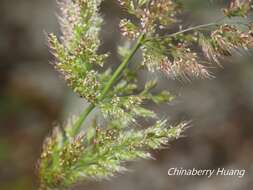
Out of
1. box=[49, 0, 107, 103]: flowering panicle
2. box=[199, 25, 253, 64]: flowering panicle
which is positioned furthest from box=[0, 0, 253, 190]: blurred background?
box=[199, 25, 253, 64]: flowering panicle

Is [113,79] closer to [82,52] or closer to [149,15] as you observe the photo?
[82,52]

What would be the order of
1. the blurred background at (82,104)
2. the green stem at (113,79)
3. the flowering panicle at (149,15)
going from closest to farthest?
the flowering panicle at (149,15) < the green stem at (113,79) < the blurred background at (82,104)

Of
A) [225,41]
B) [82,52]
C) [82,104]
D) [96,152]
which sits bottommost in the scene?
[96,152]

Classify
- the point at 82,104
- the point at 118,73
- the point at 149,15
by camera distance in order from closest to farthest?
the point at 149,15, the point at 118,73, the point at 82,104

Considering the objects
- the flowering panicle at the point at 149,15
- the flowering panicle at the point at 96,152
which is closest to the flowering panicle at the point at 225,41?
the flowering panicle at the point at 149,15

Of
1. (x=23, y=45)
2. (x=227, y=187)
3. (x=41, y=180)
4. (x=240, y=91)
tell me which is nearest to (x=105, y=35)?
(x=23, y=45)

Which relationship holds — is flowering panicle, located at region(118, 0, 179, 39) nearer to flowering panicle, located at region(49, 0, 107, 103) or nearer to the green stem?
the green stem

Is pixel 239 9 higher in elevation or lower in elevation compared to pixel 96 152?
higher

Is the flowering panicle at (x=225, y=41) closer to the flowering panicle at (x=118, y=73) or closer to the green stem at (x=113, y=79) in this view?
the flowering panicle at (x=118, y=73)

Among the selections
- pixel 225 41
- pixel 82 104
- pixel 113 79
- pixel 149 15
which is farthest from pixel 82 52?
pixel 82 104

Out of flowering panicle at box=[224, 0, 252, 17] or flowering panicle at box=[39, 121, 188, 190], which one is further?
flowering panicle at box=[39, 121, 188, 190]
